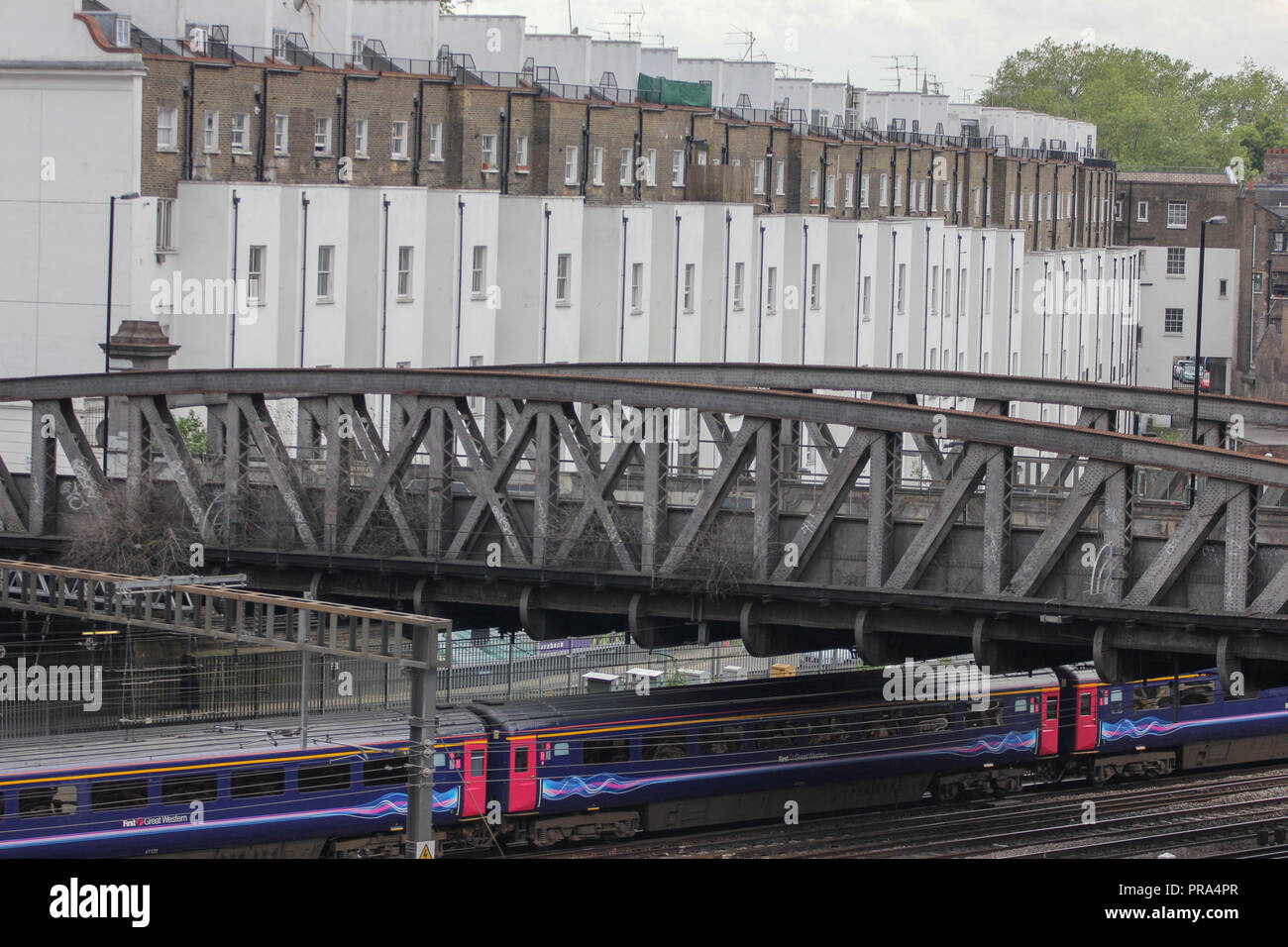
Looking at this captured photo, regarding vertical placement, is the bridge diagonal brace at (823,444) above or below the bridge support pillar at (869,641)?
above

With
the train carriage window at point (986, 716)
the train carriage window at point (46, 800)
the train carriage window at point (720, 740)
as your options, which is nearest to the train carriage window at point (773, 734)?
the train carriage window at point (720, 740)

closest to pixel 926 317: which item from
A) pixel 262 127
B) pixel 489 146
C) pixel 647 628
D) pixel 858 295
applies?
pixel 858 295

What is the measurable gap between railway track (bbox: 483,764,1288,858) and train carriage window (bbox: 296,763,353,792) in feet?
10.6

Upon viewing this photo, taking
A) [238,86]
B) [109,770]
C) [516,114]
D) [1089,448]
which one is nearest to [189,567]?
[109,770]

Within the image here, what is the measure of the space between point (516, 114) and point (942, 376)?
94.6 ft

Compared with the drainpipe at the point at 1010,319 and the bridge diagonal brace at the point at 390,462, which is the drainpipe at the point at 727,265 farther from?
the bridge diagonal brace at the point at 390,462

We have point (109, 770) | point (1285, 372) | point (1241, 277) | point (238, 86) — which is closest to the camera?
point (109, 770)

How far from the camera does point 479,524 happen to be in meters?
28.1

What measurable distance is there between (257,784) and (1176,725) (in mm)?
20582

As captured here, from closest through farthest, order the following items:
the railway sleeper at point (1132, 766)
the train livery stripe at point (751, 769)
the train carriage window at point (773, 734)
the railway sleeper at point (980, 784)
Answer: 1. the train livery stripe at point (751, 769)
2. the train carriage window at point (773, 734)
3. the railway sleeper at point (980, 784)
4. the railway sleeper at point (1132, 766)

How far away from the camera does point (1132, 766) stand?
3938 cm

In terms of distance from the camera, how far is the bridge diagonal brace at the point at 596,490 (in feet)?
87.2

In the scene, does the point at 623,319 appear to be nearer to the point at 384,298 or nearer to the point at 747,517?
the point at 384,298

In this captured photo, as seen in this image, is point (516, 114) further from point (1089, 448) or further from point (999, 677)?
point (1089, 448)
